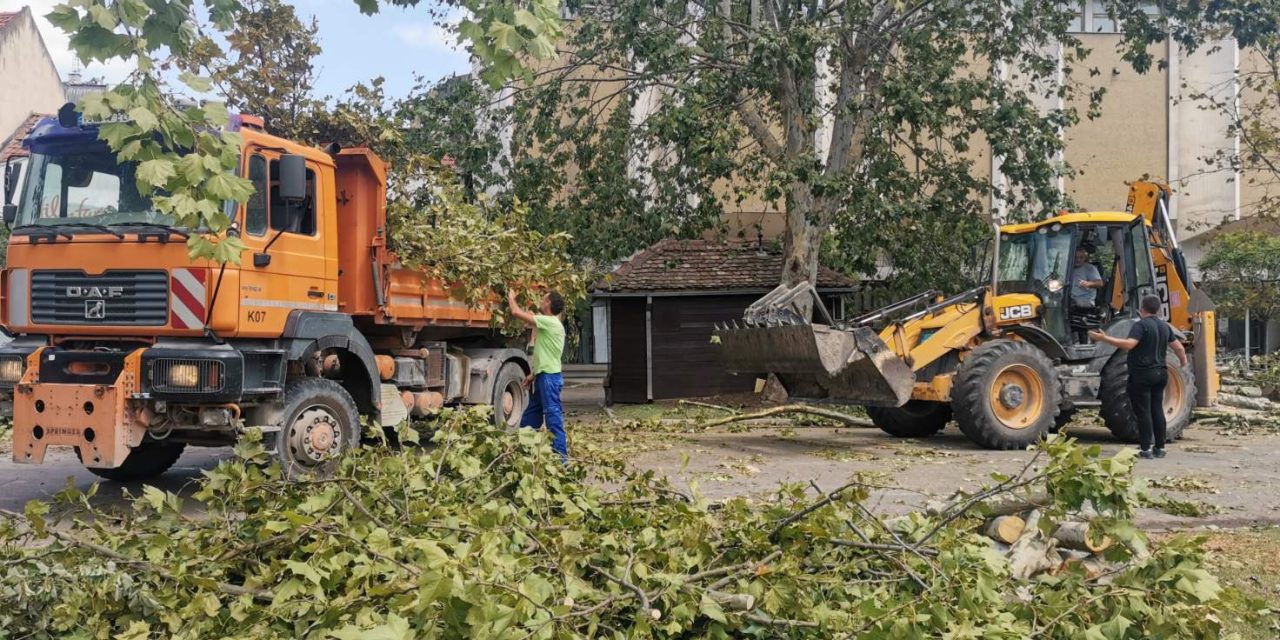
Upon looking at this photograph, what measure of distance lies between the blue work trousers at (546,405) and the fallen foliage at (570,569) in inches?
167

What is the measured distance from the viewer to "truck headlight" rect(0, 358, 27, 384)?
354 inches

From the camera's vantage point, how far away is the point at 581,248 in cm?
1841

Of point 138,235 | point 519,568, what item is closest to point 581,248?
point 138,235

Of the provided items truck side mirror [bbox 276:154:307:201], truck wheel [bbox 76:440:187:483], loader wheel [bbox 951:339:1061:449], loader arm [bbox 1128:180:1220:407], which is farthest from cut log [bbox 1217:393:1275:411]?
truck wheel [bbox 76:440:187:483]

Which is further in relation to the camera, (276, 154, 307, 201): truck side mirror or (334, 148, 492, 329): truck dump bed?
(334, 148, 492, 329): truck dump bed

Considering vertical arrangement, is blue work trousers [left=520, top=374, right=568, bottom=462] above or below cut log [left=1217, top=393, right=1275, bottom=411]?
above

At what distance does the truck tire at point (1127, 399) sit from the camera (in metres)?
12.9

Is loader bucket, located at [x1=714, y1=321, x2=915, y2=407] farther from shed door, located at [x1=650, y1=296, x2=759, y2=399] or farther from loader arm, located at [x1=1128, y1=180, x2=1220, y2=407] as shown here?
shed door, located at [x1=650, y1=296, x2=759, y2=399]

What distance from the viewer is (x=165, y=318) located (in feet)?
29.0

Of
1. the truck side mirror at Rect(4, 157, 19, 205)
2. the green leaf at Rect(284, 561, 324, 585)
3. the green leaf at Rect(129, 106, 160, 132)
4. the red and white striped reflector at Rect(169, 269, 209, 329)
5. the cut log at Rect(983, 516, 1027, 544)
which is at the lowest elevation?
the cut log at Rect(983, 516, 1027, 544)

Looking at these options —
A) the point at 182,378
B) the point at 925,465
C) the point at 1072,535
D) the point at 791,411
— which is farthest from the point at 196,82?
the point at 791,411

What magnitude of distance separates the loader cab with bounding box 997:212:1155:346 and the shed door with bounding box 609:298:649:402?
9835 millimetres

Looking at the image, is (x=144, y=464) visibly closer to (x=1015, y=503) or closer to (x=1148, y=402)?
(x=1015, y=503)

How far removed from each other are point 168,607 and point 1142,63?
1699 cm
